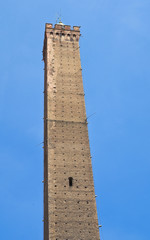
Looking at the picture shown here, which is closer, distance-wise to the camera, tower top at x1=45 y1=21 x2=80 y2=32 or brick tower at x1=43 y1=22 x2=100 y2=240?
brick tower at x1=43 y1=22 x2=100 y2=240

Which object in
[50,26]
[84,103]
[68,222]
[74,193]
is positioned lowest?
[68,222]

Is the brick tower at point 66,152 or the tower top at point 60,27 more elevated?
the tower top at point 60,27

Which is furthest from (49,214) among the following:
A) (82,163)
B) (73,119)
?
(73,119)

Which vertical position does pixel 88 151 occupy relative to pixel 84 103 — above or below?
below

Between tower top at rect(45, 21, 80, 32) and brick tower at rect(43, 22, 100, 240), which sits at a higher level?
tower top at rect(45, 21, 80, 32)

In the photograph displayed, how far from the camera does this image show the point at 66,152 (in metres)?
16.1

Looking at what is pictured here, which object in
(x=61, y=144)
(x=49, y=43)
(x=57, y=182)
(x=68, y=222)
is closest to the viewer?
(x=68, y=222)

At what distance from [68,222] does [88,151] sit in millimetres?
3705

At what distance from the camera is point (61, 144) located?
16.3 metres

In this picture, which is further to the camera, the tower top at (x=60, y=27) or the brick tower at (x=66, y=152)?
the tower top at (x=60, y=27)

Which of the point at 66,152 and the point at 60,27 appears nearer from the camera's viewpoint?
the point at 66,152

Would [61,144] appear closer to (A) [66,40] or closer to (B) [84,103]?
(B) [84,103]

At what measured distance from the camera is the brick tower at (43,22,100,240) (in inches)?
557

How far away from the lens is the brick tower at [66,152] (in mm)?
14141
